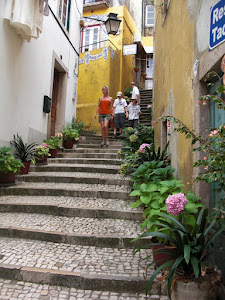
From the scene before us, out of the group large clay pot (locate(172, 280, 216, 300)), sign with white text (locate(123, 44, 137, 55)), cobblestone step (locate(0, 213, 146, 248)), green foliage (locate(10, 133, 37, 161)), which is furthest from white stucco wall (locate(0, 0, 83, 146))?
sign with white text (locate(123, 44, 137, 55))

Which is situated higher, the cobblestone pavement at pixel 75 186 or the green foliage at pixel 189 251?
the cobblestone pavement at pixel 75 186

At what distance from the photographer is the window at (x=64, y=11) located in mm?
7444

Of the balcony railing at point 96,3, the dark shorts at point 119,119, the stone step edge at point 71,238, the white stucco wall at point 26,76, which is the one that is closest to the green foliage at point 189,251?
the stone step edge at point 71,238

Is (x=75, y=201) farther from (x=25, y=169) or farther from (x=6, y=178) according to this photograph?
(x=25, y=169)

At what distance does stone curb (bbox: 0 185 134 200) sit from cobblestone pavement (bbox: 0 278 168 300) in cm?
195

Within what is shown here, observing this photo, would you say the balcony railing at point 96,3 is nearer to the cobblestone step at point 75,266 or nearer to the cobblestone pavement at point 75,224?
the cobblestone pavement at point 75,224

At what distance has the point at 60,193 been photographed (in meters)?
4.34

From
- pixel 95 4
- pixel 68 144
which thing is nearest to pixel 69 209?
pixel 68 144

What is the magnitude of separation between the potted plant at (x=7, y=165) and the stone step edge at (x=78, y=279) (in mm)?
2098

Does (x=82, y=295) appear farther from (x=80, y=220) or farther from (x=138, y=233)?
(x=80, y=220)

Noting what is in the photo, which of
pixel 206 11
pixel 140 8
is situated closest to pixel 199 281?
pixel 206 11

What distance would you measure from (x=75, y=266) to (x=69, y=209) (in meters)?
1.23

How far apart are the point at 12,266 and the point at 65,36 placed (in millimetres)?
7183

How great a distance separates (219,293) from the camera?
2.02m
